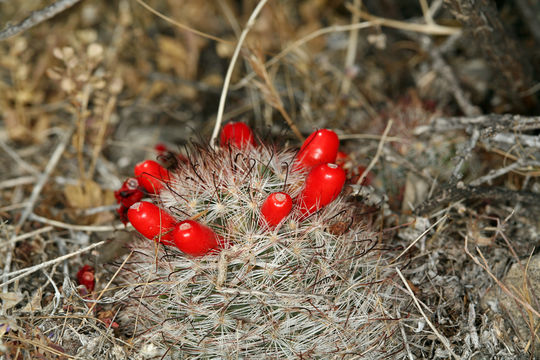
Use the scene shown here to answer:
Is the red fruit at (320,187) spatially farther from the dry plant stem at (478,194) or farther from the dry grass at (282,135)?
the dry plant stem at (478,194)

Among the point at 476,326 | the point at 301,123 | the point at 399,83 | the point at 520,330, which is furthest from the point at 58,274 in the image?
the point at 399,83

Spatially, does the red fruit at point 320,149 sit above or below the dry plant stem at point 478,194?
above

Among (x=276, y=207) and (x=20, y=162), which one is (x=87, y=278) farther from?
(x=20, y=162)

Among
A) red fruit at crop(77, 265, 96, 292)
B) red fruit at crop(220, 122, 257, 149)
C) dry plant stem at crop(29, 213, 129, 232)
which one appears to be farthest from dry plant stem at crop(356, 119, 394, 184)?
red fruit at crop(77, 265, 96, 292)

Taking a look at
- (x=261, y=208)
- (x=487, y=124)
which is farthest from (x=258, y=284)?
(x=487, y=124)

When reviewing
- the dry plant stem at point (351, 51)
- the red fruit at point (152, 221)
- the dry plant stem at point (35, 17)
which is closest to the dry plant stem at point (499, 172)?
the dry plant stem at point (351, 51)

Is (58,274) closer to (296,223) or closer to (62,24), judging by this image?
(296,223)
